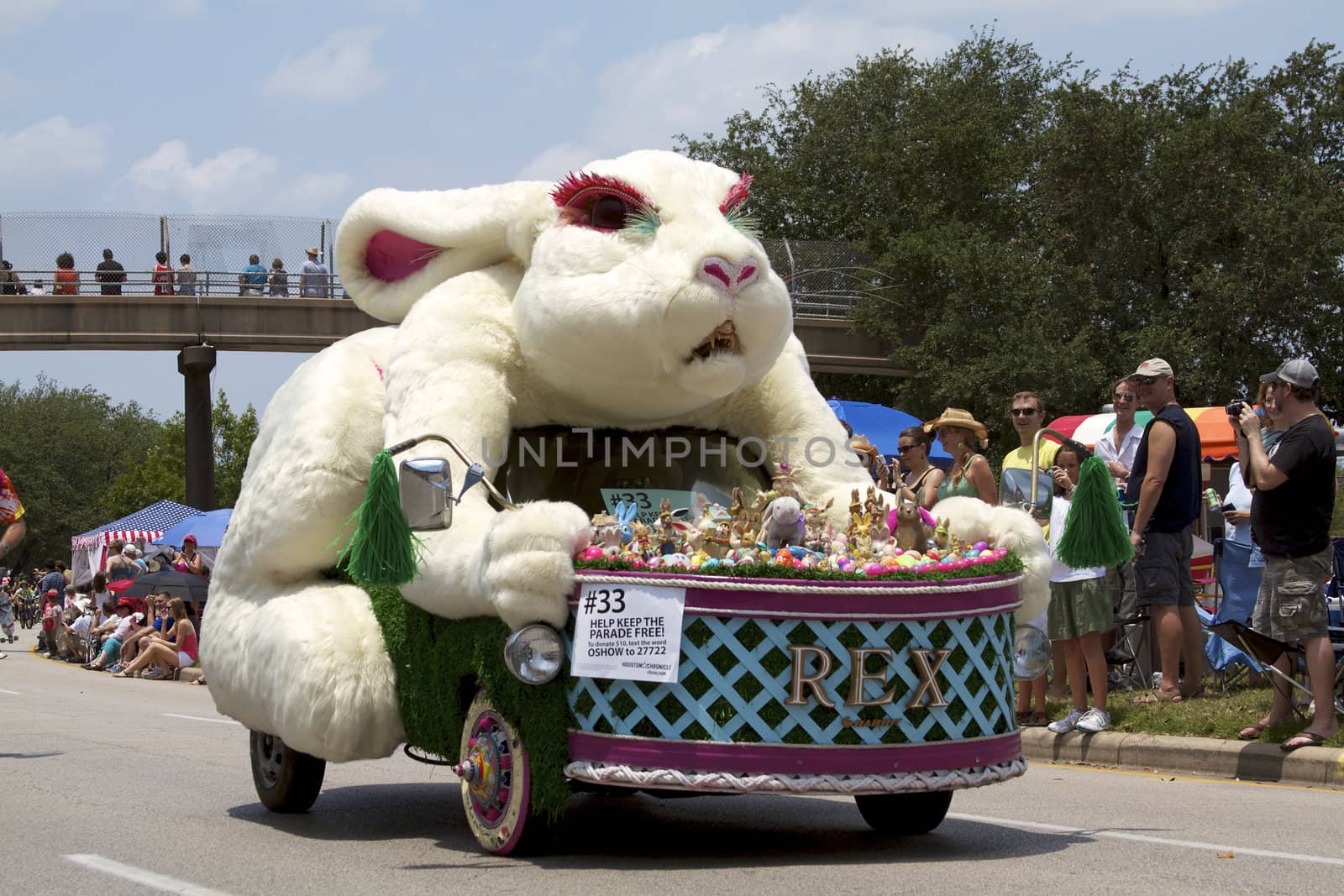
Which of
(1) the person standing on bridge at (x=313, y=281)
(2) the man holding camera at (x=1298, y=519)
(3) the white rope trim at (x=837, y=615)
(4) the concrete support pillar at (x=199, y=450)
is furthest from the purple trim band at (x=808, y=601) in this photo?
(4) the concrete support pillar at (x=199, y=450)

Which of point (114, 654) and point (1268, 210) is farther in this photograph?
point (1268, 210)

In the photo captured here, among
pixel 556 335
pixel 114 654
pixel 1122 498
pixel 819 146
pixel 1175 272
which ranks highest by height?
pixel 819 146

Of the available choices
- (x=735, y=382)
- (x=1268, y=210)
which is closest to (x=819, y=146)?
(x=1268, y=210)

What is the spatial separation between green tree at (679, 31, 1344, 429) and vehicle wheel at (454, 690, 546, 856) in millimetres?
27408

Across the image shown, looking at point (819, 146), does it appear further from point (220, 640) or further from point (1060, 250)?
point (220, 640)

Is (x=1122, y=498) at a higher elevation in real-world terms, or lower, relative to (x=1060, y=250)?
lower

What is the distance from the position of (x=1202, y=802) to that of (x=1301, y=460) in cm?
208

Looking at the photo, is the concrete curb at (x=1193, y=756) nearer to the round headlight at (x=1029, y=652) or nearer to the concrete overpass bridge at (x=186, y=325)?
the round headlight at (x=1029, y=652)

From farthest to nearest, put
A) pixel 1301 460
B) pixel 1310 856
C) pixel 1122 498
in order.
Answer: pixel 1122 498, pixel 1301 460, pixel 1310 856

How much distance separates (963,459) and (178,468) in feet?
225

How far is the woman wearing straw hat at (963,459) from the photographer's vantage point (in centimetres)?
986

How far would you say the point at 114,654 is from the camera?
23734 mm

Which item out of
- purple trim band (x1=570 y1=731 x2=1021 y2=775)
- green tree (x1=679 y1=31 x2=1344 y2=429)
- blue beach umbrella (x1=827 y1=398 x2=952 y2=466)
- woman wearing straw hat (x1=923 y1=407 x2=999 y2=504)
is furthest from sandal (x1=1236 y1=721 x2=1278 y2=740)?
green tree (x1=679 y1=31 x2=1344 y2=429)

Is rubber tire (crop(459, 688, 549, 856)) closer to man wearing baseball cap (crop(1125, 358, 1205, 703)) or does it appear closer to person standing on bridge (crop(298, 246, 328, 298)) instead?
man wearing baseball cap (crop(1125, 358, 1205, 703))
